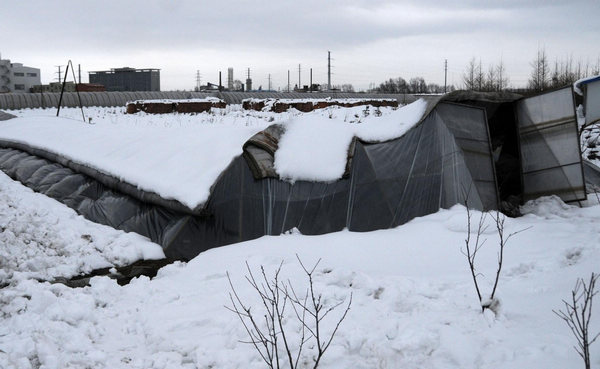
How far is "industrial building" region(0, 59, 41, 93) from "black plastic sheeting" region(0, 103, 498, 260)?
6836 centimetres

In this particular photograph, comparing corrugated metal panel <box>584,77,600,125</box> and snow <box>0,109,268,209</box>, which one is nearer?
snow <box>0,109,268,209</box>

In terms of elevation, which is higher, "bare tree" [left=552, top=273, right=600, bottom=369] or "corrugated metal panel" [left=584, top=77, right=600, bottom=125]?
"corrugated metal panel" [left=584, top=77, right=600, bottom=125]

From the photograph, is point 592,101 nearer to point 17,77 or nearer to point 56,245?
point 56,245

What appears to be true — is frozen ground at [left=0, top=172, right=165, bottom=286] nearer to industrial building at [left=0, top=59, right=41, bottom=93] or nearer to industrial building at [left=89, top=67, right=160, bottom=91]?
industrial building at [left=89, top=67, right=160, bottom=91]

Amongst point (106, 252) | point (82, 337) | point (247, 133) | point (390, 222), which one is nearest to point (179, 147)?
point (247, 133)

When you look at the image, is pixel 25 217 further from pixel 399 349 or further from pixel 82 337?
pixel 399 349

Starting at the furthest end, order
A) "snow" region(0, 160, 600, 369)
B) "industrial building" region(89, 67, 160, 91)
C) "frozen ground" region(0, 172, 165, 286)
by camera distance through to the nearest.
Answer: "industrial building" region(89, 67, 160, 91) < "frozen ground" region(0, 172, 165, 286) < "snow" region(0, 160, 600, 369)

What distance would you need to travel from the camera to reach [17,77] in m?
71.0

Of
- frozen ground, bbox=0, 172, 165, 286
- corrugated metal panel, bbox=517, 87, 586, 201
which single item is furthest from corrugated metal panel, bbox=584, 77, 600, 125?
frozen ground, bbox=0, 172, 165, 286

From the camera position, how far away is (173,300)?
4.71 meters

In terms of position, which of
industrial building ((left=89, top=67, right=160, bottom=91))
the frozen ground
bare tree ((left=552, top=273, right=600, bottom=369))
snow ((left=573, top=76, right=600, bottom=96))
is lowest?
the frozen ground

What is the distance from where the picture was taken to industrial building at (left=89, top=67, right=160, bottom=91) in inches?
2149

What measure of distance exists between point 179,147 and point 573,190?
6.15m

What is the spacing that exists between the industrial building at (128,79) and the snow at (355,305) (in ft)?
168
